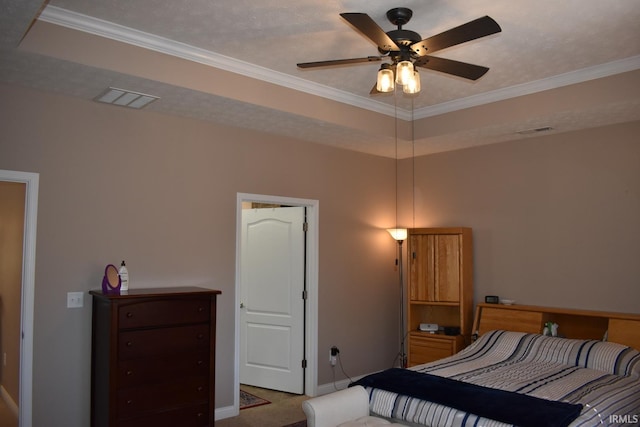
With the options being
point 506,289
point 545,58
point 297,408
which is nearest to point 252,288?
point 297,408

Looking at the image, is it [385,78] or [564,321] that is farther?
[564,321]

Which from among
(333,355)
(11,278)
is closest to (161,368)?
(11,278)

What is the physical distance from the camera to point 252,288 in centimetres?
561

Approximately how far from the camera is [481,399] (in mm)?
3109

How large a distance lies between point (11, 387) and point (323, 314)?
2.87 metres

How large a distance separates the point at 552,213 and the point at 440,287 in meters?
1.31

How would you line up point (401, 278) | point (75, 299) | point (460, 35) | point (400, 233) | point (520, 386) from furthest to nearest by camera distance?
point (401, 278), point (400, 233), point (75, 299), point (520, 386), point (460, 35)

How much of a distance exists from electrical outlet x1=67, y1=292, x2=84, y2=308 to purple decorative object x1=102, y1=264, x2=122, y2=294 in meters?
0.21

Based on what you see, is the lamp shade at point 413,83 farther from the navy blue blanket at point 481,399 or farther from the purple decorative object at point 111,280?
the purple decorative object at point 111,280

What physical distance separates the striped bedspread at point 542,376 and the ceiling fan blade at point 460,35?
2074 mm

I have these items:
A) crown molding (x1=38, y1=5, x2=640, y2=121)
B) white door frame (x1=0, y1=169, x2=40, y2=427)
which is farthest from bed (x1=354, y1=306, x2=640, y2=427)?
white door frame (x1=0, y1=169, x2=40, y2=427)

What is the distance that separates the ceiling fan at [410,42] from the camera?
2.41 meters

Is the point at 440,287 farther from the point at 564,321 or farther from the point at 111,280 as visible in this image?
the point at 111,280

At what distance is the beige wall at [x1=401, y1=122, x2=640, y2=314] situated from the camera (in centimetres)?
450
